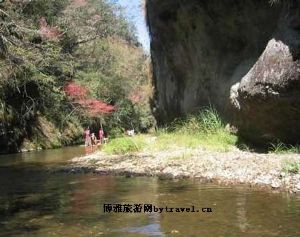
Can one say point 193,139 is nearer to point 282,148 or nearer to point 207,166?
point 282,148

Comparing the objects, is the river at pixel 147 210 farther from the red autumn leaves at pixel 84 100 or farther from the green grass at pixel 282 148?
the red autumn leaves at pixel 84 100

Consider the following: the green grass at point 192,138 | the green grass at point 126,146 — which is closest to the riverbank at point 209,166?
the green grass at point 192,138

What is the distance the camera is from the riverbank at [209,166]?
11195 millimetres

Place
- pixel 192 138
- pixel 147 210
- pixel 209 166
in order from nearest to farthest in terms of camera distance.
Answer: pixel 147 210 < pixel 209 166 < pixel 192 138

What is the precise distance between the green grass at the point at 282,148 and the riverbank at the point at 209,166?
0.63 meters

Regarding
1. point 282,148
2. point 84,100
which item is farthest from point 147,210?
point 84,100

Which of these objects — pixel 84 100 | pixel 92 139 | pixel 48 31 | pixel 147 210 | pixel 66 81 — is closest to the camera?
pixel 147 210

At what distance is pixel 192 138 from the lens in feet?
63.8

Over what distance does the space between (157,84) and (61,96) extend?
10.8 m

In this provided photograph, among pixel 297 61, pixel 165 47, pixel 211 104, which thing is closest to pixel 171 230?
pixel 297 61

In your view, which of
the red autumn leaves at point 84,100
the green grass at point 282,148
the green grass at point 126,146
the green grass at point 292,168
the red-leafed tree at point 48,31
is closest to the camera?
the green grass at point 292,168

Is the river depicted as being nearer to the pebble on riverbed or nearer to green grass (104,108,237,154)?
the pebble on riverbed

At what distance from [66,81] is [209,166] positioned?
2519 centimetres

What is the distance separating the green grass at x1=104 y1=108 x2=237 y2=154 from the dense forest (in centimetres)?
794
